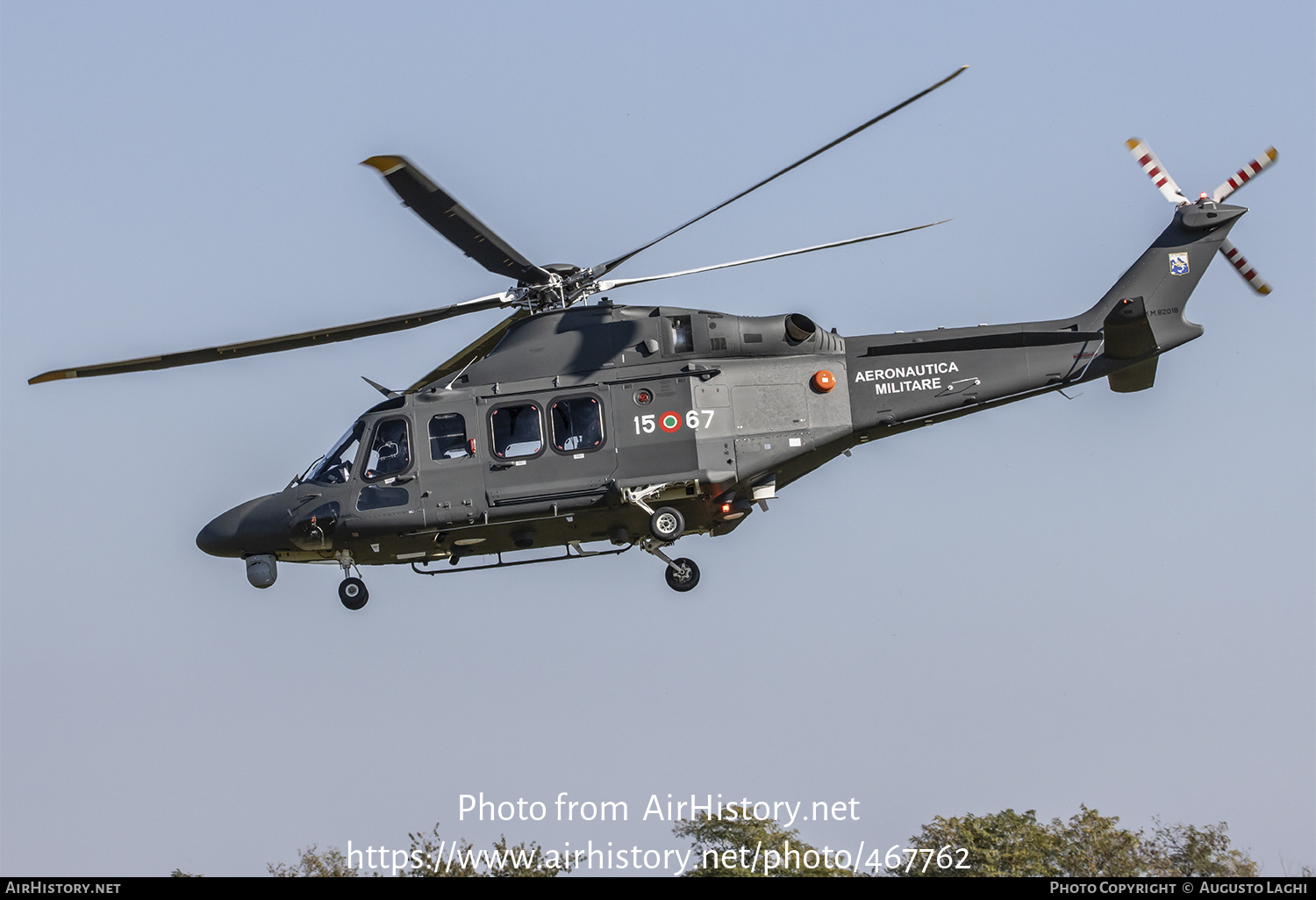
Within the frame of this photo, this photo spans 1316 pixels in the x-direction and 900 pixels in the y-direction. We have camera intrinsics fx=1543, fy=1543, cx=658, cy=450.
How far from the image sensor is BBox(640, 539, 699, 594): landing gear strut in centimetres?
2097

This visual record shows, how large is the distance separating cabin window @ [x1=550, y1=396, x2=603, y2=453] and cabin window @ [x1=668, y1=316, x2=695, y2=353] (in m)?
1.34

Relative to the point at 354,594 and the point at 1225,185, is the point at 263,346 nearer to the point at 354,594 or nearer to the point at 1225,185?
the point at 354,594

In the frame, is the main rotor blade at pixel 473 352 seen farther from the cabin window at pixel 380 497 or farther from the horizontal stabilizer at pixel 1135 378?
the horizontal stabilizer at pixel 1135 378

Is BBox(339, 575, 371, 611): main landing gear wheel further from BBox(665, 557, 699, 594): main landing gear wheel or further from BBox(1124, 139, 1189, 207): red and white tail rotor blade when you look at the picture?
BBox(1124, 139, 1189, 207): red and white tail rotor blade

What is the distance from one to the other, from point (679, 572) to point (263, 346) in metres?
6.26

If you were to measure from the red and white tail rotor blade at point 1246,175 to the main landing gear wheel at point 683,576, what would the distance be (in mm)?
8948

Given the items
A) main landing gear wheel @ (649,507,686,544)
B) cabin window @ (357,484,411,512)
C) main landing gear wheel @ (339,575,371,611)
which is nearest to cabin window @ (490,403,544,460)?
cabin window @ (357,484,411,512)

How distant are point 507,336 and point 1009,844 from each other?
1237cm

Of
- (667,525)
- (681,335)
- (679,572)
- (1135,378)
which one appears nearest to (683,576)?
(679,572)

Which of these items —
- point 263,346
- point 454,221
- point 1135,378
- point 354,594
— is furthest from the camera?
point 1135,378

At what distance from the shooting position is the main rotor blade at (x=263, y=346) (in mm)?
19953

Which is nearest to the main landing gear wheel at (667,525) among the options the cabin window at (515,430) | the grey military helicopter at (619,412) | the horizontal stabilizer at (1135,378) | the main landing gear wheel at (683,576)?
the grey military helicopter at (619,412)

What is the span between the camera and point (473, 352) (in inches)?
878
